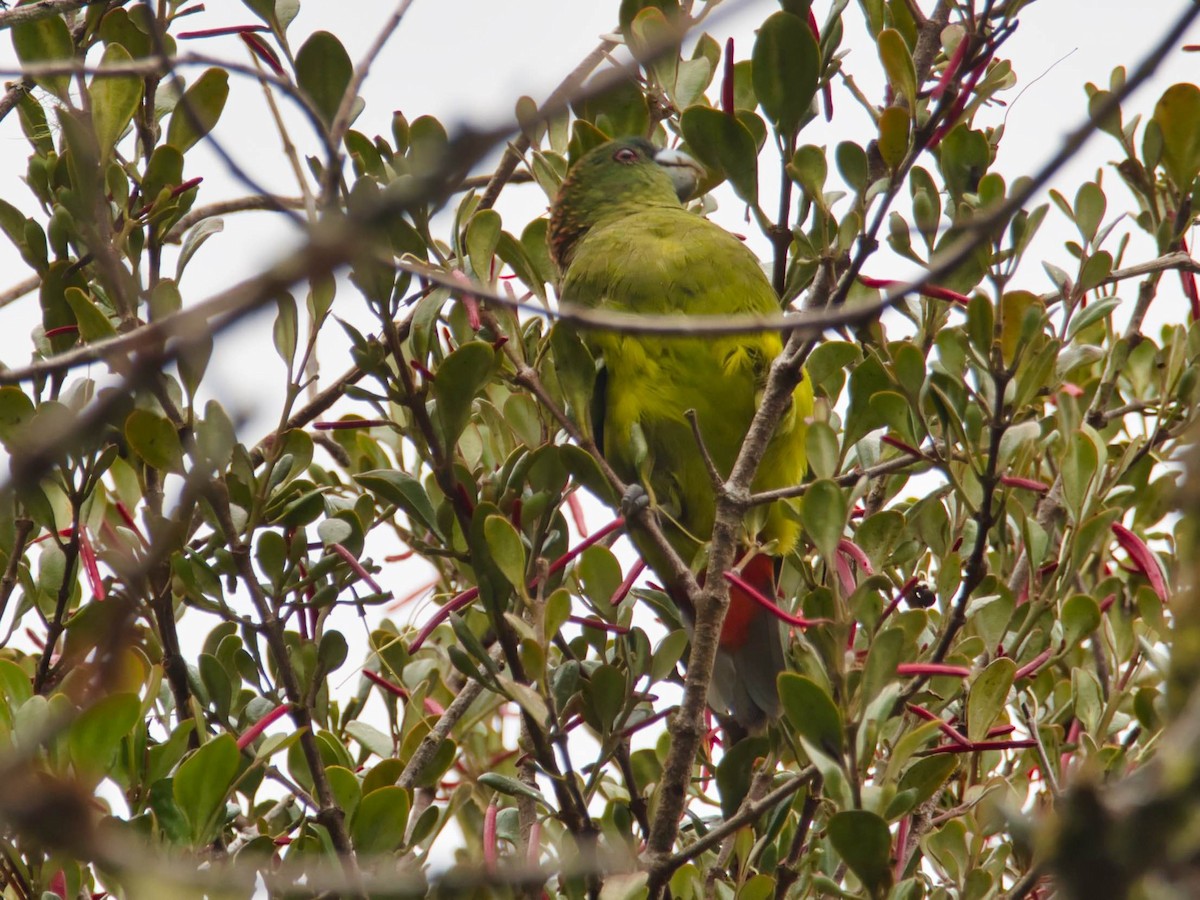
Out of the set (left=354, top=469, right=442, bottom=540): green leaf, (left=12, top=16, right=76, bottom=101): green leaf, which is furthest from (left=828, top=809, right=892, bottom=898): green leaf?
(left=12, top=16, right=76, bottom=101): green leaf

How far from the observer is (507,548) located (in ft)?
5.72

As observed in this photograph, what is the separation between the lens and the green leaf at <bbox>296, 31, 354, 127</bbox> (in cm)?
183

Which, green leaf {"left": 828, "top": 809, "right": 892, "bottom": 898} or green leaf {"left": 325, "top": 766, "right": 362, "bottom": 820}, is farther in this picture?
green leaf {"left": 325, "top": 766, "right": 362, "bottom": 820}

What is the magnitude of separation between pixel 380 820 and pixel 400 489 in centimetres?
47

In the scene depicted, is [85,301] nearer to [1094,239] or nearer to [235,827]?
[235,827]

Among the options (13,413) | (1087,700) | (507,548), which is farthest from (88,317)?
(1087,700)

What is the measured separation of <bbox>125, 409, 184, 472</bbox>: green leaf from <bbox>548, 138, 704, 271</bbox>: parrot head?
1569 millimetres

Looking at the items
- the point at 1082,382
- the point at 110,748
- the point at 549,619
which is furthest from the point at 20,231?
the point at 1082,382

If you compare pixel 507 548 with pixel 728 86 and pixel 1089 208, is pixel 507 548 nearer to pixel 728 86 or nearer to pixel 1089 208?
pixel 728 86

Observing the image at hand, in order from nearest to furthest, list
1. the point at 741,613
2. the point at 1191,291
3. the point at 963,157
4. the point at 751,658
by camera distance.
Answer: the point at 963,157, the point at 1191,291, the point at 751,658, the point at 741,613

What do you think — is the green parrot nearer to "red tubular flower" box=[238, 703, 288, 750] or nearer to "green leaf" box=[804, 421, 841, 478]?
"green leaf" box=[804, 421, 841, 478]

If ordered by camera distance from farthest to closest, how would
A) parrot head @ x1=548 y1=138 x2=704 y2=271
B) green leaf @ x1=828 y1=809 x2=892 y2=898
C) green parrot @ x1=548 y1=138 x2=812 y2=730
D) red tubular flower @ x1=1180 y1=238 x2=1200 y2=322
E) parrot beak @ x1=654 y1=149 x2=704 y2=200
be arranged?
parrot head @ x1=548 y1=138 x2=704 y2=271 → parrot beak @ x1=654 y1=149 x2=704 y2=200 → green parrot @ x1=548 y1=138 x2=812 y2=730 → red tubular flower @ x1=1180 y1=238 x2=1200 y2=322 → green leaf @ x1=828 y1=809 x2=892 y2=898

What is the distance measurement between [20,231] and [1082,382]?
210 centimetres

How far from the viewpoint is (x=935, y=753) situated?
6.01ft
